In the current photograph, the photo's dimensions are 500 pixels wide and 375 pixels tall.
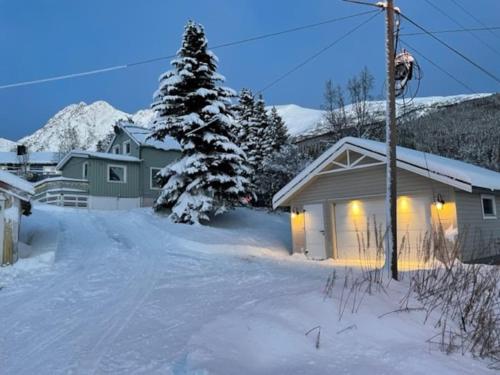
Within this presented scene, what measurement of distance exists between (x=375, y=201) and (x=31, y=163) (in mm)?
46747

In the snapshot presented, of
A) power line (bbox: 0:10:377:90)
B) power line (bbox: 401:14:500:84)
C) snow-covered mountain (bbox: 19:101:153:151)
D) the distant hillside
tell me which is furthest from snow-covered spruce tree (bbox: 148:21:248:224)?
snow-covered mountain (bbox: 19:101:153:151)

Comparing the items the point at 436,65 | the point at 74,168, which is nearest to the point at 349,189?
the point at 436,65

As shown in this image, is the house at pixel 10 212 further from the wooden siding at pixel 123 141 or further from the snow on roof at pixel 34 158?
the snow on roof at pixel 34 158

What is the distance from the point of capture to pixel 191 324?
502 centimetres

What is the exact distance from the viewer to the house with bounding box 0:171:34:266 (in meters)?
9.27

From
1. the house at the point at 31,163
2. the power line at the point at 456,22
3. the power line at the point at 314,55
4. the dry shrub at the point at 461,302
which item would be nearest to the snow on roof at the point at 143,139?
the power line at the point at 314,55

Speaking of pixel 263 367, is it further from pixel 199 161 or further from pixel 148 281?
pixel 199 161

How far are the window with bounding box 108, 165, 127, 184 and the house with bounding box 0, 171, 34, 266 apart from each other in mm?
14541

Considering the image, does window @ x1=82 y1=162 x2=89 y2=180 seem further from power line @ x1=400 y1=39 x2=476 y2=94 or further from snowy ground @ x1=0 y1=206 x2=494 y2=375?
power line @ x1=400 y1=39 x2=476 y2=94

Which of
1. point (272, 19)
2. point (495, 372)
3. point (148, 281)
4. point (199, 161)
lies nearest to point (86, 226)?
point (199, 161)

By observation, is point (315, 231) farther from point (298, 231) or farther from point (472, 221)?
point (472, 221)

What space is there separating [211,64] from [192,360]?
16549mm

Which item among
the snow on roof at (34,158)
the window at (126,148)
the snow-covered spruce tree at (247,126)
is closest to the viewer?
the window at (126,148)

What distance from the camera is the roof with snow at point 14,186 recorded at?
31.0 feet
